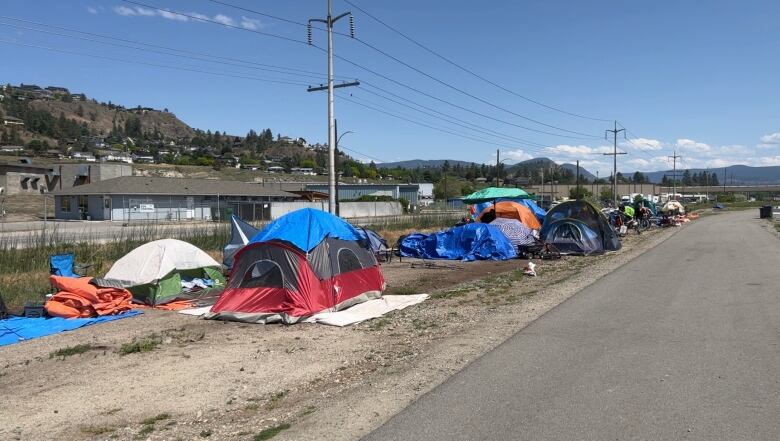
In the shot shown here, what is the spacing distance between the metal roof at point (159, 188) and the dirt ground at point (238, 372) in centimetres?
4953

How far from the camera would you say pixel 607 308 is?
39.8ft

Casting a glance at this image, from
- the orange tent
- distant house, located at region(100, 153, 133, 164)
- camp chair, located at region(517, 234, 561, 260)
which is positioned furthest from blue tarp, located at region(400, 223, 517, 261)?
distant house, located at region(100, 153, 133, 164)

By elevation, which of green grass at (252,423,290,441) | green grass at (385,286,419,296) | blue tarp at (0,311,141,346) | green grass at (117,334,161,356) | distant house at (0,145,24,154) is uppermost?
distant house at (0,145,24,154)

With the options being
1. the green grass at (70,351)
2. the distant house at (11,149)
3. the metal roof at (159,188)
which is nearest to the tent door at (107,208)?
the metal roof at (159,188)

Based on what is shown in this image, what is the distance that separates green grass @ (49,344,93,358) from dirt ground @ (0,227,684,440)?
33 mm

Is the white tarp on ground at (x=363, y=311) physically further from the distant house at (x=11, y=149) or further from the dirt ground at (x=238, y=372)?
the distant house at (x=11, y=149)

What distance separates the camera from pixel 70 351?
32.6 ft

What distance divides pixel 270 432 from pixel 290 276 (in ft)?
21.8

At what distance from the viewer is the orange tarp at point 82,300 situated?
12.9m

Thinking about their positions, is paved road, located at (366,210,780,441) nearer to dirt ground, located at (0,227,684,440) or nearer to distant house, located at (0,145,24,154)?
dirt ground, located at (0,227,684,440)

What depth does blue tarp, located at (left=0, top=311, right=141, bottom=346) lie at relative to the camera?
1127cm

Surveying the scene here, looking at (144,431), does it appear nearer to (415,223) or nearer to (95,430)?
(95,430)

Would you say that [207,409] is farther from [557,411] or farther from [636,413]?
[636,413]

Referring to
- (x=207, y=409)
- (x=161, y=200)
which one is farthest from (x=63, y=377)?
(x=161, y=200)
